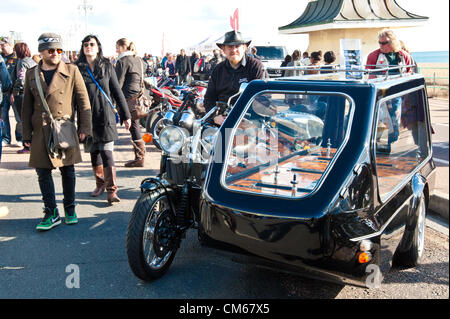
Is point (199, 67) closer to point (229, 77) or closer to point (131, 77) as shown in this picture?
point (131, 77)

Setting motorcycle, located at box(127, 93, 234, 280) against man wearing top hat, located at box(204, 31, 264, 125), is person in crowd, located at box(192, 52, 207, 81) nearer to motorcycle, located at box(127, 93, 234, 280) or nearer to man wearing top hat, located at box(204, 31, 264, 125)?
man wearing top hat, located at box(204, 31, 264, 125)

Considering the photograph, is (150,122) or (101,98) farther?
(150,122)

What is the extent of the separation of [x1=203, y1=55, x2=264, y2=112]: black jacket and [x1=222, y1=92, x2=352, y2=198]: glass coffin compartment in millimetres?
994

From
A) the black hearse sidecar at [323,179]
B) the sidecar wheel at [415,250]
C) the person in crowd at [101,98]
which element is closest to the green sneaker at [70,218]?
the person in crowd at [101,98]

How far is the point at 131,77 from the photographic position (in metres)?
7.03

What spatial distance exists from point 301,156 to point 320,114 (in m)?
0.39

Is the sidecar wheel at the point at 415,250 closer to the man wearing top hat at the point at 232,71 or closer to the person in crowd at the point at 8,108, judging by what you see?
the man wearing top hat at the point at 232,71

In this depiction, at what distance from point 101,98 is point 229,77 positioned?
4.89 feet

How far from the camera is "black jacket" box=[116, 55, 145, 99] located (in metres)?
6.94

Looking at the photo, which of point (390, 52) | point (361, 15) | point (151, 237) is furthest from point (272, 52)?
point (151, 237)

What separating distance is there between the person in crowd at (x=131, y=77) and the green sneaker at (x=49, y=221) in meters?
2.59

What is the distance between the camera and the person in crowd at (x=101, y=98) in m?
5.04
